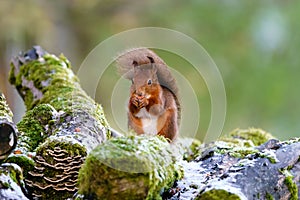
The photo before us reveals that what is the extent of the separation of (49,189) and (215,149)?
1.59 ft

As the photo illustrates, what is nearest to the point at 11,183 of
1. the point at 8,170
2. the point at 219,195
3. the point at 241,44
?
the point at 8,170

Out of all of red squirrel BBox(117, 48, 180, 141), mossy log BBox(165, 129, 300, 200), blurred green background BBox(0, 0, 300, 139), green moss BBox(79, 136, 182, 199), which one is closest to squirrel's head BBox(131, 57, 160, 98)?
red squirrel BBox(117, 48, 180, 141)

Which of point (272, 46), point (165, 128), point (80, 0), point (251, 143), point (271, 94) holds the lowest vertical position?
point (165, 128)

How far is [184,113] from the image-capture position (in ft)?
5.19

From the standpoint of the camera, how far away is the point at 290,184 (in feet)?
3.35

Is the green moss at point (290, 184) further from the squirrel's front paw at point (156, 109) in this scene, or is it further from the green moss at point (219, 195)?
the squirrel's front paw at point (156, 109)

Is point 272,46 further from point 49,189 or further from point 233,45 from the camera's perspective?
point 49,189

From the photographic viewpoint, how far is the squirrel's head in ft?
4.40

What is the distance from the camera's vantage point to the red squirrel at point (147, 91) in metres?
1.34

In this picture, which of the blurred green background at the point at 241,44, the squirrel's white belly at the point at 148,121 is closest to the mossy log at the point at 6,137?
the squirrel's white belly at the point at 148,121

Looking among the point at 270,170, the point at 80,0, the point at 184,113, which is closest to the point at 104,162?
the point at 270,170

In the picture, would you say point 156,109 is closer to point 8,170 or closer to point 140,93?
point 140,93

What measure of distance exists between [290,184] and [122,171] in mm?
360

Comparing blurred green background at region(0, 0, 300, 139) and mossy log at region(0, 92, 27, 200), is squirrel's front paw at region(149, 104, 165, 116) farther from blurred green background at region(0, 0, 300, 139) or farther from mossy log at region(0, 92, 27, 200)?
blurred green background at region(0, 0, 300, 139)
